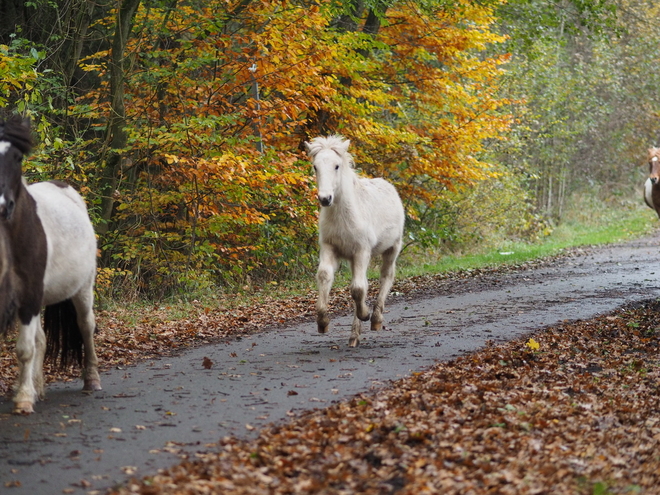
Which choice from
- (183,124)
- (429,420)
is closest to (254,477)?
(429,420)

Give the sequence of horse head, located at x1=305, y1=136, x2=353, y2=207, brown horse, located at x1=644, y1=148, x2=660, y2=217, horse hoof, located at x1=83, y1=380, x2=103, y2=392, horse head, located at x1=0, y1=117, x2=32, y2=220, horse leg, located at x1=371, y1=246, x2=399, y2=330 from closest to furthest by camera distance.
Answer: horse head, located at x1=0, y1=117, x2=32, y2=220 → horse hoof, located at x1=83, y1=380, x2=103, y2=392 → horse head, located at x1=305, y1=136, x2=353, y2=207 → horse leg, located at x1=371, y1=246, x2=399, y2=330 → brown horse, located at x1=644, y1=148, x2=660, y2=217

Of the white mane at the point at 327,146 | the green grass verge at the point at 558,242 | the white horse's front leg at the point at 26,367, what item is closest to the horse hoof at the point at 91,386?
the white horse's front leg at the point at 26,367

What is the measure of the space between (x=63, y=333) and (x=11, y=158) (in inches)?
75.7

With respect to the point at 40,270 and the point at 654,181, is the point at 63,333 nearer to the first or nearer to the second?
the point at 40,270

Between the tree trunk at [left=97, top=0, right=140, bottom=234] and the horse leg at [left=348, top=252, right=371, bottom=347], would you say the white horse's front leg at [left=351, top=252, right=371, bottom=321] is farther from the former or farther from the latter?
the tree trunk at [left=97, top=0, right=140, bottom=234]

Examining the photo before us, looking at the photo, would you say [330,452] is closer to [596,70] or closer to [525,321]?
[525,321]

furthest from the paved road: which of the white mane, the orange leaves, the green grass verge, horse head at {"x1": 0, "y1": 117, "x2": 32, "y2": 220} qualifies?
the green grass verge

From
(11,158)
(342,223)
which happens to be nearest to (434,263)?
(342,223)

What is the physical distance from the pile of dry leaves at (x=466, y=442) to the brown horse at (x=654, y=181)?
5.77 m

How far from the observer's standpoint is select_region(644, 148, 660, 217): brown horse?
43.7ft

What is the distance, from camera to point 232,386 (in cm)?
739

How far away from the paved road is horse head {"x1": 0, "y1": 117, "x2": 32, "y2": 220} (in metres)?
1.61

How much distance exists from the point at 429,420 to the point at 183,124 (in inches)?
336

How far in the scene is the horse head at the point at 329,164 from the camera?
911 cm
